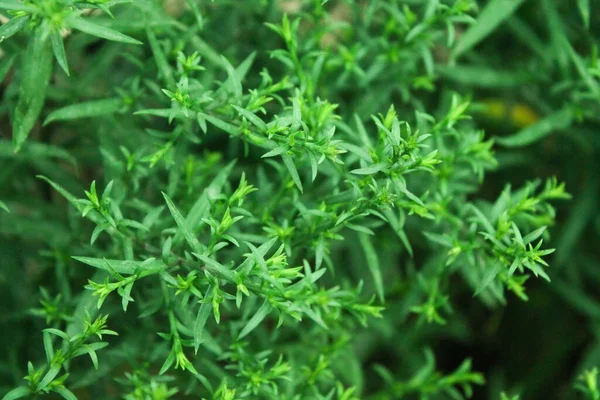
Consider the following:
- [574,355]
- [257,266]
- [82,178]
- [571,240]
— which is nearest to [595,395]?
[571,240]

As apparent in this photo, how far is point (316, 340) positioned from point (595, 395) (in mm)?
649

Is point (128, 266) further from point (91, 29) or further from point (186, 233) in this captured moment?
point (91, 29)

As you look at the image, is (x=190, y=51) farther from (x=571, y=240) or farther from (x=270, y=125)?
(x=571, y=240)

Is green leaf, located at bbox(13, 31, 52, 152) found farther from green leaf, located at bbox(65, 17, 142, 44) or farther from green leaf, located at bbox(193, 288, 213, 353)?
green leaf, located at bbox(193, 288, 213, 353)

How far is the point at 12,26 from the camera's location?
1.40m

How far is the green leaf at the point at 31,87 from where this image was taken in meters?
1.59

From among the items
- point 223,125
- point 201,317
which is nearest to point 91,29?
point 223,125

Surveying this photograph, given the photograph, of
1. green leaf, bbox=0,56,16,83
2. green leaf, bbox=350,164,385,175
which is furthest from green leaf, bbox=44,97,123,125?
green leaf, bbox=350,164,385,175

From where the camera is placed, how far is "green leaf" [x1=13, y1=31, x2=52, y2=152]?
5.23ft

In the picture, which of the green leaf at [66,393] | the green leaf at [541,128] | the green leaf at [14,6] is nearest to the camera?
the green leaf at [14,6]

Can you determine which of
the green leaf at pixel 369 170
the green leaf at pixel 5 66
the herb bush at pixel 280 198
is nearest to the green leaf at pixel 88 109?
the herb bush at pixel 280 198

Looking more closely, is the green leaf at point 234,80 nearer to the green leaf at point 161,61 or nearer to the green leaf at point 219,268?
the green leaf at point 161,61

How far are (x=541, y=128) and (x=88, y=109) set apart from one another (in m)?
1.15

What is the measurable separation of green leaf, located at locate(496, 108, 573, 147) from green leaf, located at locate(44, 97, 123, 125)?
3.18ft
